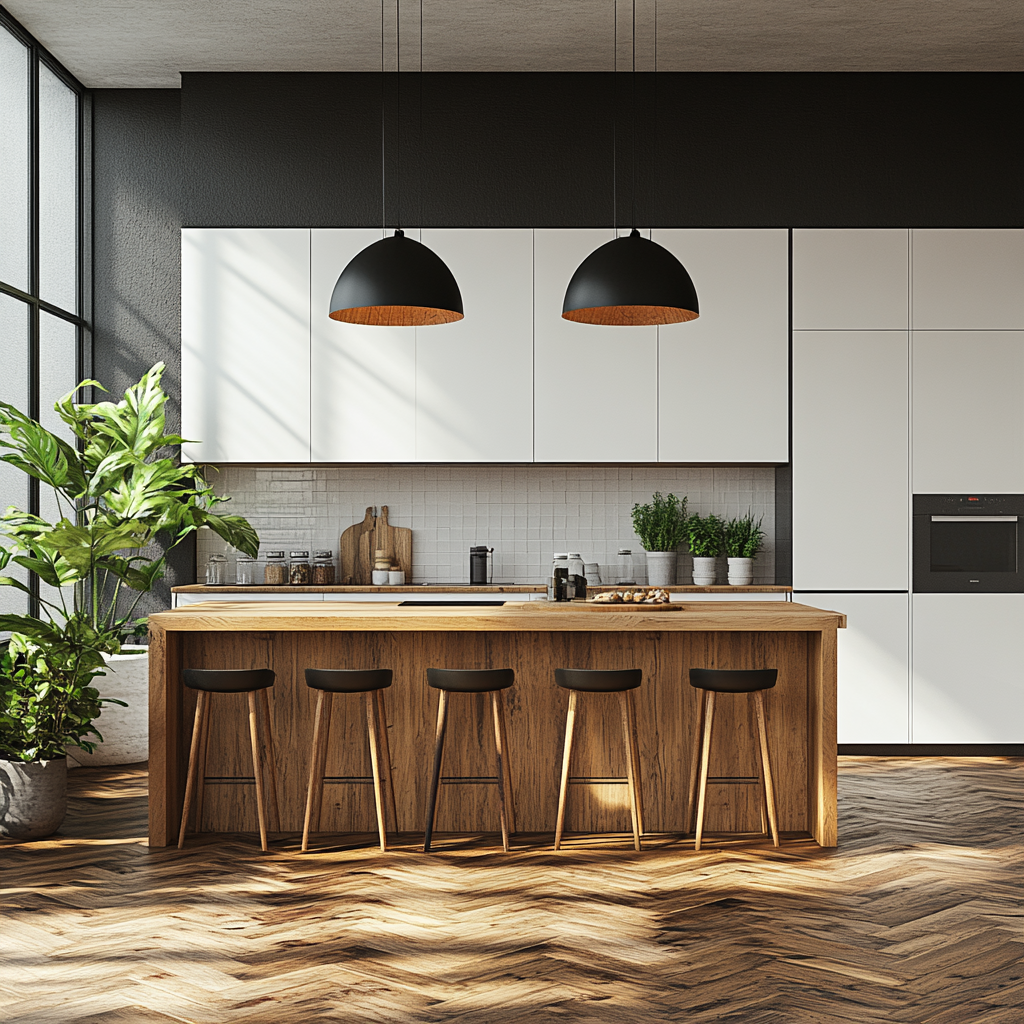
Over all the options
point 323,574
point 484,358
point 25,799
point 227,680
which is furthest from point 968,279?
point 25,799

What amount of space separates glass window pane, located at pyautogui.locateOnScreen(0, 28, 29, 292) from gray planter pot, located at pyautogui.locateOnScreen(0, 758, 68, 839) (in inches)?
102

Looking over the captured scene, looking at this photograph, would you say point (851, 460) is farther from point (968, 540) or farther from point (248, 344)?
point (248, 344)

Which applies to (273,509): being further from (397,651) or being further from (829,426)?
(829,426)

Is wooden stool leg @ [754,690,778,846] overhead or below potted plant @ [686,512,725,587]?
below

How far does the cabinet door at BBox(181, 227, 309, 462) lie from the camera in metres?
6.02

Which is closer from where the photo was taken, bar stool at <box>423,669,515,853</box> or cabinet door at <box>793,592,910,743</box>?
bar stool at <box>423,669,515,853</box>

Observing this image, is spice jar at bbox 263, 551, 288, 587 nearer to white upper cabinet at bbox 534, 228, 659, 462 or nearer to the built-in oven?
white upper cabinet at bbox 534, 228, 659, 462

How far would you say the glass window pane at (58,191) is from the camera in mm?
5883

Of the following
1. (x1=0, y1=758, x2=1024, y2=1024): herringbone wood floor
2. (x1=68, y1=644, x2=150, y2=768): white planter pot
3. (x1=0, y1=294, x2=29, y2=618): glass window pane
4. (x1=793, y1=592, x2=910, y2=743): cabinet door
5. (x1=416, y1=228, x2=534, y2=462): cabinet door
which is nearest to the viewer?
(x1=0, y1=758, x2=1024, y2=1024): herringbone wood floor

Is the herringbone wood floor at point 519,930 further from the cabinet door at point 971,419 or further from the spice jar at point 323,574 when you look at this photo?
the cabinet door at point 971,419

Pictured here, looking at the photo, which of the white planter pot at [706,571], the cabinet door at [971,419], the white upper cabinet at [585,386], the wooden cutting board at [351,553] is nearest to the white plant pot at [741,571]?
the white planter pot at [706,571]

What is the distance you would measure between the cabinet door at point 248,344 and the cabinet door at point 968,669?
148 inches

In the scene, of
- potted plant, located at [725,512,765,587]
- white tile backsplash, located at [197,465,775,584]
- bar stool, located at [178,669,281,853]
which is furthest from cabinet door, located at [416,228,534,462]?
bar stool, located at [178,669,281,853]

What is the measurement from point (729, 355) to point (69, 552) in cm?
373
